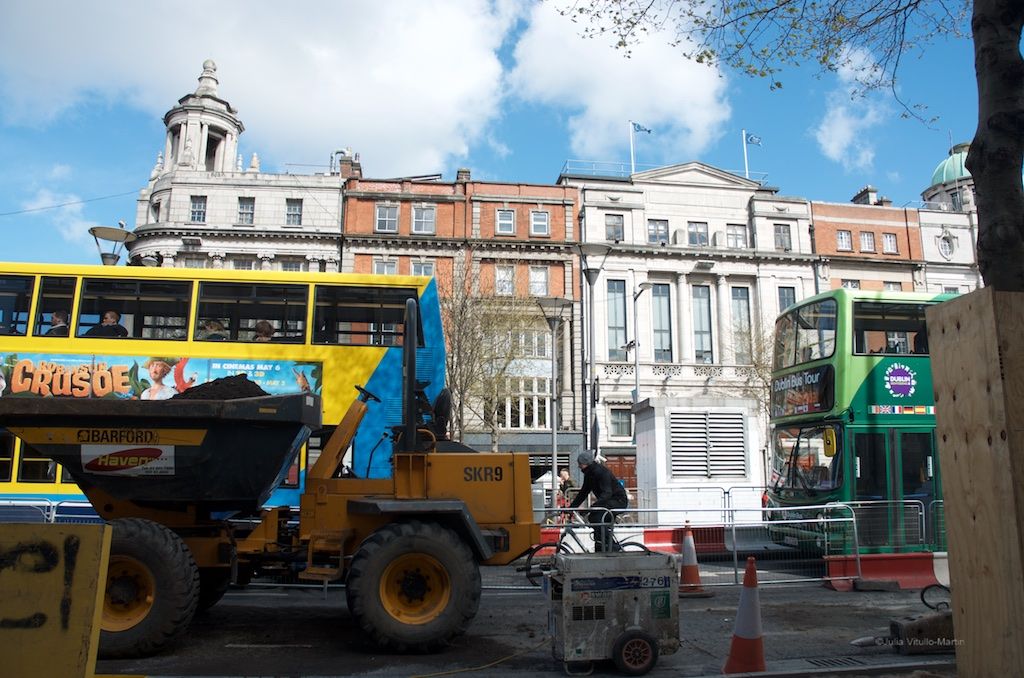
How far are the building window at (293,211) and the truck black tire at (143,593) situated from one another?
32.1 meters

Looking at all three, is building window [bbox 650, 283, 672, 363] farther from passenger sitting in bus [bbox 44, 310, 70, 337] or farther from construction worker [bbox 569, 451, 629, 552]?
passenger sitting in bus [bbox 44, 310, 70, 337]

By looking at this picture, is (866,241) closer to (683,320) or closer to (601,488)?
(683,320)

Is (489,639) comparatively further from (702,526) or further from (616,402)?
(616,402)

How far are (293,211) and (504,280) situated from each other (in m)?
11.5

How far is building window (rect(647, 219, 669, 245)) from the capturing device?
39.1 meters

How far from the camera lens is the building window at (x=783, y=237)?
39938mm

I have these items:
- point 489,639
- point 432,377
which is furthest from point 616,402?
point 489,639

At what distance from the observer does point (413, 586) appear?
6207 mm

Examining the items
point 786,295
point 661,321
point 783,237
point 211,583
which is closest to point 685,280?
point 661,321

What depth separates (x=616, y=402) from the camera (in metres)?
36.3

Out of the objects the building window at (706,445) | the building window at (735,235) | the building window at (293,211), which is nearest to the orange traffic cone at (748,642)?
the building window at (706,445)

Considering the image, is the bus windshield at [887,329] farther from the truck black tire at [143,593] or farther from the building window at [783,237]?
the building window at [783,237]

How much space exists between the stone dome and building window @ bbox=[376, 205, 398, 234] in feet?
134

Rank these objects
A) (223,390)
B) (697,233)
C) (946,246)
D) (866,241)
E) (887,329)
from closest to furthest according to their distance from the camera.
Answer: (223,390), (887,329), (697,233), (866,241), (946,246)
